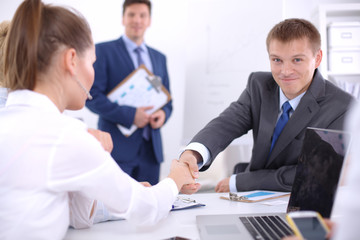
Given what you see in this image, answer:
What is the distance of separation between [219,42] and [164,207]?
8.91ft

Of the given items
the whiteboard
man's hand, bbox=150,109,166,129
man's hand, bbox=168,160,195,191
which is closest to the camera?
man's hand, bbox=168,160,195,191

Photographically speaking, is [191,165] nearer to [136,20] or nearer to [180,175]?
[180,175]

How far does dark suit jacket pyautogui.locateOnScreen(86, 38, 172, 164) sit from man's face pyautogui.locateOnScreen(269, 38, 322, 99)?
1.19 metres

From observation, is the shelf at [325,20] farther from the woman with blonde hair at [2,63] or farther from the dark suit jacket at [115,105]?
the woman with blonde hair at [2,63]

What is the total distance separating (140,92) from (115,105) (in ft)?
0.73

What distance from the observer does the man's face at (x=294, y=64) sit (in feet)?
5.74

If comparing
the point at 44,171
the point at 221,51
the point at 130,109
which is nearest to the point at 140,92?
the point at 130,109

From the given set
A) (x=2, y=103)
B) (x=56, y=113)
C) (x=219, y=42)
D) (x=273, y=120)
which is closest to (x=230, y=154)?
(x=219, y=42)

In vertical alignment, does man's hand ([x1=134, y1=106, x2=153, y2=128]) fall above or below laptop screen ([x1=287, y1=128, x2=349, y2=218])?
below

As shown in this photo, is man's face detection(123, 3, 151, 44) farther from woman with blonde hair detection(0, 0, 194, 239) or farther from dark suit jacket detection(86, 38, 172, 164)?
woman with blonde hair detection(0, 0, 194, 239)

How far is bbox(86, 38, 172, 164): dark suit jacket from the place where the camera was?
2625 millimetres

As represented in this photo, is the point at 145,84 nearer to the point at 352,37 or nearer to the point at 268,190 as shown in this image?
the point at 268,190

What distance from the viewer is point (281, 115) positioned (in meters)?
1.79

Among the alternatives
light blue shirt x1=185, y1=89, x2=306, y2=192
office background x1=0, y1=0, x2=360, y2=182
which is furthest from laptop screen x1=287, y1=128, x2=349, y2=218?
office background x1=0, y1=0, x2=360, y2=182
